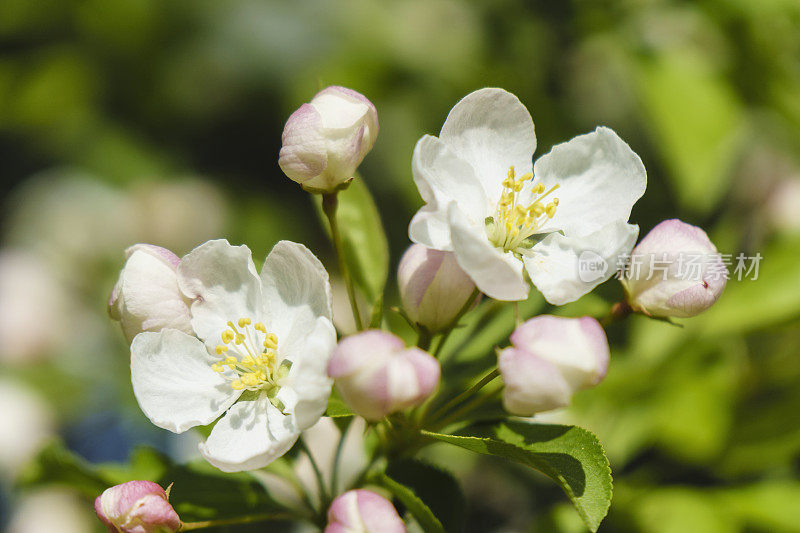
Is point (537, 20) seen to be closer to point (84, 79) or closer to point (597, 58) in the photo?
point (597, 58)

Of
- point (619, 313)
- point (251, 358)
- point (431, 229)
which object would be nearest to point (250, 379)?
point (251, 358)

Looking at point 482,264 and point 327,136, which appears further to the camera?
point 327,136

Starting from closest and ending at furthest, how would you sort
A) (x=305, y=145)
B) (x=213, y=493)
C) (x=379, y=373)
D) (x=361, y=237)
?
(x=379, y=373) < (x=305, y=145) < (x=213, y=493) < (x=361, y=237)

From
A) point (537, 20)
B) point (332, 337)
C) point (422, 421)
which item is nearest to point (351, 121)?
point (332, 337)

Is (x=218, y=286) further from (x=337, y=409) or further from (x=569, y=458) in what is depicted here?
(x=569, y=458)

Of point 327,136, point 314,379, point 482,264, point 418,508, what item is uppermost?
point 327,136

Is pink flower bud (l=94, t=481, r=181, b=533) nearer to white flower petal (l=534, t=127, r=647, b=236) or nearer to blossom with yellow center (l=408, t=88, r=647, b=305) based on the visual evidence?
blossom with yellow center (l=408, t=88, r=647, b=305)
